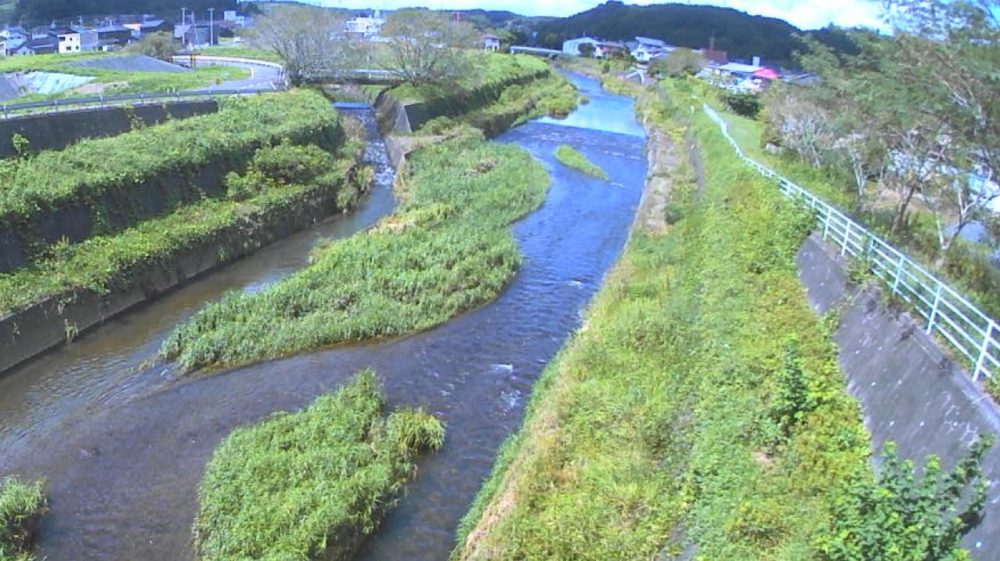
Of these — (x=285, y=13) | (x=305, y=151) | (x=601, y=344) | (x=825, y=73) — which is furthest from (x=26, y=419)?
(x=285, y=13)

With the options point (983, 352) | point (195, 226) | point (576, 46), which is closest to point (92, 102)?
point (195, 226)

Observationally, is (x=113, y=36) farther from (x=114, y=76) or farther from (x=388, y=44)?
(x=388, y=44)

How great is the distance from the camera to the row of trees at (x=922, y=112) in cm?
1527

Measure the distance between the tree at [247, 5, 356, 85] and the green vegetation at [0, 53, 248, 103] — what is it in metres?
4.69

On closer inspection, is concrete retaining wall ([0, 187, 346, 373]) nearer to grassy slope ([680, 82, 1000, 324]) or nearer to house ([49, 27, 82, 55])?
grassy slope ([680, 82, 1000, 324])

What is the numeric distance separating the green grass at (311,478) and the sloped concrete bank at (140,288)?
25.8 feet

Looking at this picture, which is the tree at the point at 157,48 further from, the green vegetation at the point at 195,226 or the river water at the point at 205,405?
the river water at the point at 205,405

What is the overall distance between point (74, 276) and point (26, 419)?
5.72m

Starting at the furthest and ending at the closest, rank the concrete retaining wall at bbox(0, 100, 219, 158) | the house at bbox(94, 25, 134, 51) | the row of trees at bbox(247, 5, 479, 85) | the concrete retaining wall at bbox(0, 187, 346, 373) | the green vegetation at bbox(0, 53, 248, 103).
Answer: the house at bbox(94, 25, 134, 51) < the row of trees at bbox(247, 5, 479, 85) < the green vegetation at bbox(0, 53, 248, 103) < the concrete retaining wall at bbox(0, 100, 219, 158) < the concrete retaining wall at bbox(0, 187, 346, 373)

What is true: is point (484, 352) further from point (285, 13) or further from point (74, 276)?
point (285, 13)

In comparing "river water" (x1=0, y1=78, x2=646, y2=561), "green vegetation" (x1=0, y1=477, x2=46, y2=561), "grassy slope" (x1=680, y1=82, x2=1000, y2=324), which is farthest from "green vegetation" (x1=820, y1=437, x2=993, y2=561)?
"green vegetation" (x1=0, y1=477, x2=46, y2=561)

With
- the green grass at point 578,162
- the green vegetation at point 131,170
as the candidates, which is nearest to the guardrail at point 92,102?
the green vegetation at point 131,170

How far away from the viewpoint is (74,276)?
20.6 meters

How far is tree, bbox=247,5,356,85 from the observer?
55125 mm
